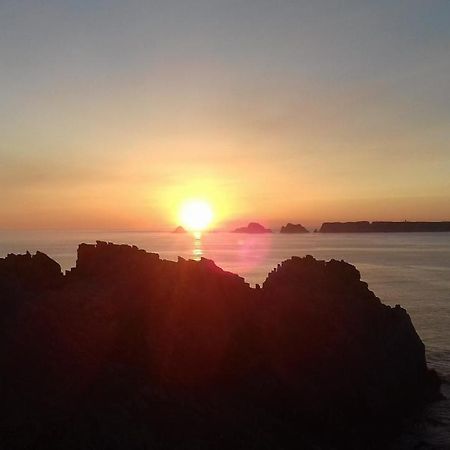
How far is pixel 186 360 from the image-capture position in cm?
2414

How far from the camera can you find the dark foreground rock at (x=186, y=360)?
20562mm

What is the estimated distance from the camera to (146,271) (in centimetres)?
2714

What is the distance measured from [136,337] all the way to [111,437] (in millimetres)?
4984

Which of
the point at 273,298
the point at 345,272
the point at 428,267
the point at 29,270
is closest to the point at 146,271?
the point at 29,270

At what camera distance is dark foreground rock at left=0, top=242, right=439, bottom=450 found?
810 inches

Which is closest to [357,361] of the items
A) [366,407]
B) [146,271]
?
[366,407]

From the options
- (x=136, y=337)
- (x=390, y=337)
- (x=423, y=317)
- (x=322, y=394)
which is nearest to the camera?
(x=136, y=337)

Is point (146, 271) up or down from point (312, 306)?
up

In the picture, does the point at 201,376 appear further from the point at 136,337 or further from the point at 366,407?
the point at 366,407

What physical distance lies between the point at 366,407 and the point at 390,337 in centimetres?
595

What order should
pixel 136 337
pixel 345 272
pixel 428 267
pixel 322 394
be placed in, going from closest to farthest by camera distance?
1. pixel 136 337
2. pixel 322 394
3. pixel 345 272
4. pixel 428 267

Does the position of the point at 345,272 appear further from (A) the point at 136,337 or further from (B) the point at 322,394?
(A) the point at 136,337

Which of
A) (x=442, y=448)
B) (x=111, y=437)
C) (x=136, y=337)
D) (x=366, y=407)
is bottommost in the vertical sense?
(x=442, y=448)

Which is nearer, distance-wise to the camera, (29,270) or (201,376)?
(201,376)
